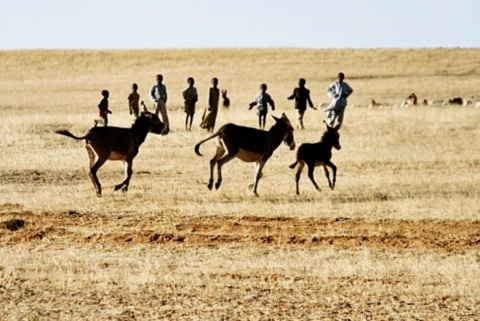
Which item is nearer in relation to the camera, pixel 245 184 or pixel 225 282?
pixel 225 282

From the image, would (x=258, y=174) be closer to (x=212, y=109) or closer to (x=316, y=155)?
(x=316, y=155)

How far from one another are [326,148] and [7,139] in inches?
521

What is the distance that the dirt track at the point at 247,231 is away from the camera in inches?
504

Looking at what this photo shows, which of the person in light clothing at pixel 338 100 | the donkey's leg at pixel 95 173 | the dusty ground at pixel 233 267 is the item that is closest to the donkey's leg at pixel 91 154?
the donkey's leg at pixel 95 173

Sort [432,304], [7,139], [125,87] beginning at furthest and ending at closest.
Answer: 1. [125,87]
2. [7,139]
3. [432,304]

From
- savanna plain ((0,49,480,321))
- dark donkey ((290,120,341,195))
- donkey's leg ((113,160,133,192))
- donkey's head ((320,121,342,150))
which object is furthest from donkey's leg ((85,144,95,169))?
donkey's head ((320,121,342,150))

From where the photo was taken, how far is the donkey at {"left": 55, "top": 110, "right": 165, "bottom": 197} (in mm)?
17250

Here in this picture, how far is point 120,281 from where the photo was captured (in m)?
10.3

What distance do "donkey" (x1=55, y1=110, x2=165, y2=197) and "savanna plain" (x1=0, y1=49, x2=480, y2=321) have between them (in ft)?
1.90

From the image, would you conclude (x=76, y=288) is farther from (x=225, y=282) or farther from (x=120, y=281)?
(x=225, y=282)

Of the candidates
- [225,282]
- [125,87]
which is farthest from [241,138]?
[125,87]

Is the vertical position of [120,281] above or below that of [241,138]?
below

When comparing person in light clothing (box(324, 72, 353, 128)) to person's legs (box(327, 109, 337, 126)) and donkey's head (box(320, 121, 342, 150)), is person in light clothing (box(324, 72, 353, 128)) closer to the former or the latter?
person's legs (box(327, 109, 337, 126))

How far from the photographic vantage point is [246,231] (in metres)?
13.6
